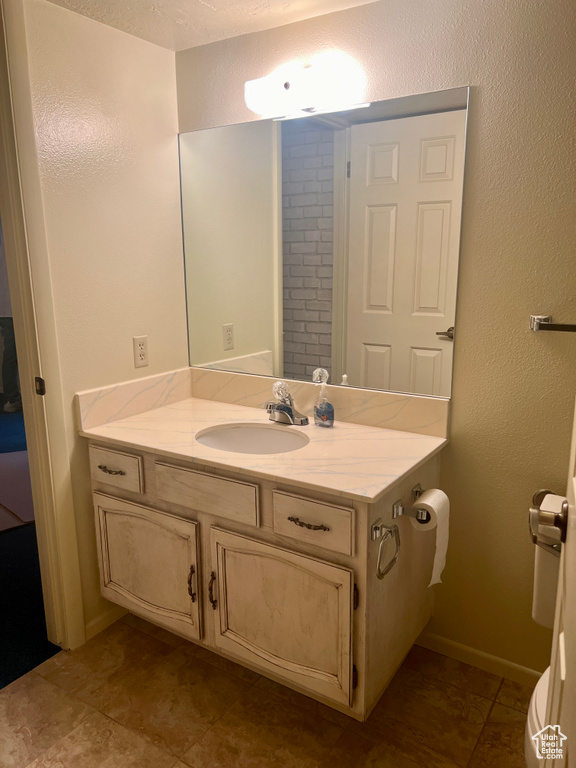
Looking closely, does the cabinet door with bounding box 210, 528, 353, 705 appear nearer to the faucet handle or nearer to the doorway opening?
the faucet handle

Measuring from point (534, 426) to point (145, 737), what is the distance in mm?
1447

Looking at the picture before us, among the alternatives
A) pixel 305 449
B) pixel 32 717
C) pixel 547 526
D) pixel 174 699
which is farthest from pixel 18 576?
pixel 547 526

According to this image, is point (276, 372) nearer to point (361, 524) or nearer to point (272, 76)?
point (361, 524)

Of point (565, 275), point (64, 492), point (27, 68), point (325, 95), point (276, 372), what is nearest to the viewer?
point (565, 275)

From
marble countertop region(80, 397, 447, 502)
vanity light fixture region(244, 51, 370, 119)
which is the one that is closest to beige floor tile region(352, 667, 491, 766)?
marble countertop region(80, 397, 447, 502)

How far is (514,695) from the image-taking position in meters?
1.76

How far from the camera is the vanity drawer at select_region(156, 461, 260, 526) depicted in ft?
5.20

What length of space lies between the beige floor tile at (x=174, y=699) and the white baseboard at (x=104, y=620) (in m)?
0.26

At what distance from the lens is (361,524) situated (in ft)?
4.58

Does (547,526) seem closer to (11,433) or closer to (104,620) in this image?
(104,620)

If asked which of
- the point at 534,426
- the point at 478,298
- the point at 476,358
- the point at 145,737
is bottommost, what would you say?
the point at 145,737

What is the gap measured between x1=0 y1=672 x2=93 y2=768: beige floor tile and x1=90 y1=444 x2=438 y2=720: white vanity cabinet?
0.34 m

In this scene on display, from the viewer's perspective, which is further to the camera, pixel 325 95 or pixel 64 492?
pixel 64 492

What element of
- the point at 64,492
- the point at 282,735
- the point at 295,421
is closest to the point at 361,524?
the point at 295,421
